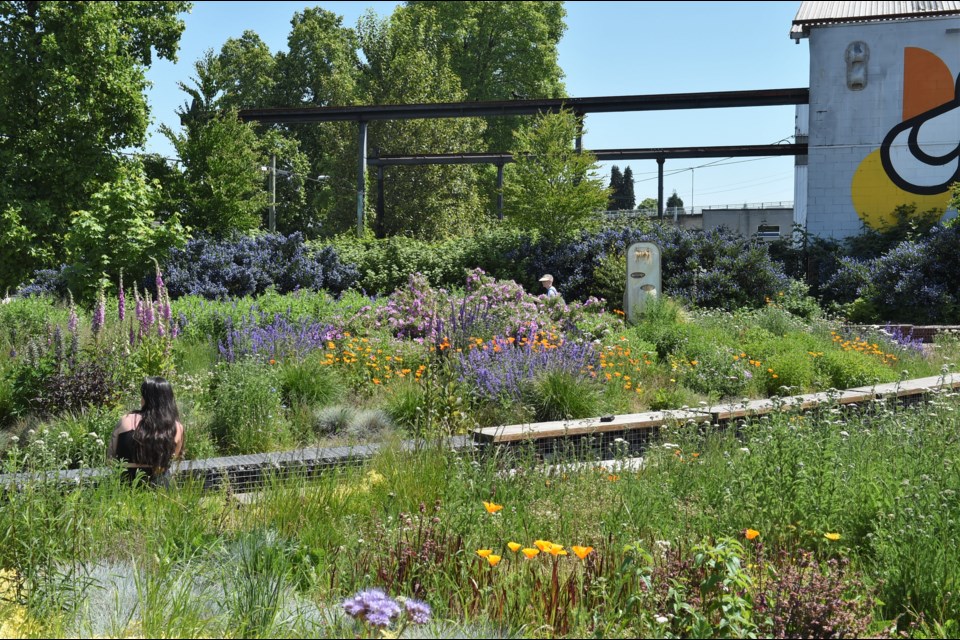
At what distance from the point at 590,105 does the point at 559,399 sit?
19456 mm

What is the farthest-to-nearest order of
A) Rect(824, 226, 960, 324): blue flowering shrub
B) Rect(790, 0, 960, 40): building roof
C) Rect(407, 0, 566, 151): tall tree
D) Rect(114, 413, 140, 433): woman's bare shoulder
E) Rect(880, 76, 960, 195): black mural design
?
Rect(407, 0, 566, 151): tall tree
Rect(790, 0, 960, 40): building roof
Rect(880, 76, 960, 195): black mural design
Rect(824, 226, 960, 324): blue flowering shrub
Rect(114, 413, 140, 433): woman's bare shoulder

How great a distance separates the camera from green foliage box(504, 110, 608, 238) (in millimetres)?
19953

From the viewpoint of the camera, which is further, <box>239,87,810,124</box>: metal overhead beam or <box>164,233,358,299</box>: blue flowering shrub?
<box>239,87,810,124</box>: metal overhead beam

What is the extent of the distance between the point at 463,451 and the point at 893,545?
2.27 meters

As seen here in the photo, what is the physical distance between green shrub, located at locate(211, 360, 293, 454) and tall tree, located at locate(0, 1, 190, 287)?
14778 millimetres

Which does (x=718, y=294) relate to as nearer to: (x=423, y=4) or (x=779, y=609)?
(x=779, y=609)

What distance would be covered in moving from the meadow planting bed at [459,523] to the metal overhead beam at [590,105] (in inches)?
712

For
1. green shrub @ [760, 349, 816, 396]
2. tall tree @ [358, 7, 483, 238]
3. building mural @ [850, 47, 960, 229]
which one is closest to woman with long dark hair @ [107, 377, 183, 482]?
green shrub @ [760, 349, 816, 396]

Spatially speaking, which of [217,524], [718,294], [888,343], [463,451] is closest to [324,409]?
[463,451]

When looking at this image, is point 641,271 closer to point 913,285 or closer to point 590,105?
point 913,285

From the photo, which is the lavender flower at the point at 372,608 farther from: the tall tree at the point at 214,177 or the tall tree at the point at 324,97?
the tall tree at the point at 324,97

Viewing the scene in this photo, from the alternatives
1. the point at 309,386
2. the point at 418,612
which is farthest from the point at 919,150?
the point at 418,612

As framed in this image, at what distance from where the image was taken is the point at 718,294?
17078 mm

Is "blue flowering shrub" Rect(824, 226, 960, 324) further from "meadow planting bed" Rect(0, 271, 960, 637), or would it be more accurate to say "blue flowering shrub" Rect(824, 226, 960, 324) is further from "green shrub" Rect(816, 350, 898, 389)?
"meadow planting bed" Rect(0, 271, 960, 637)
